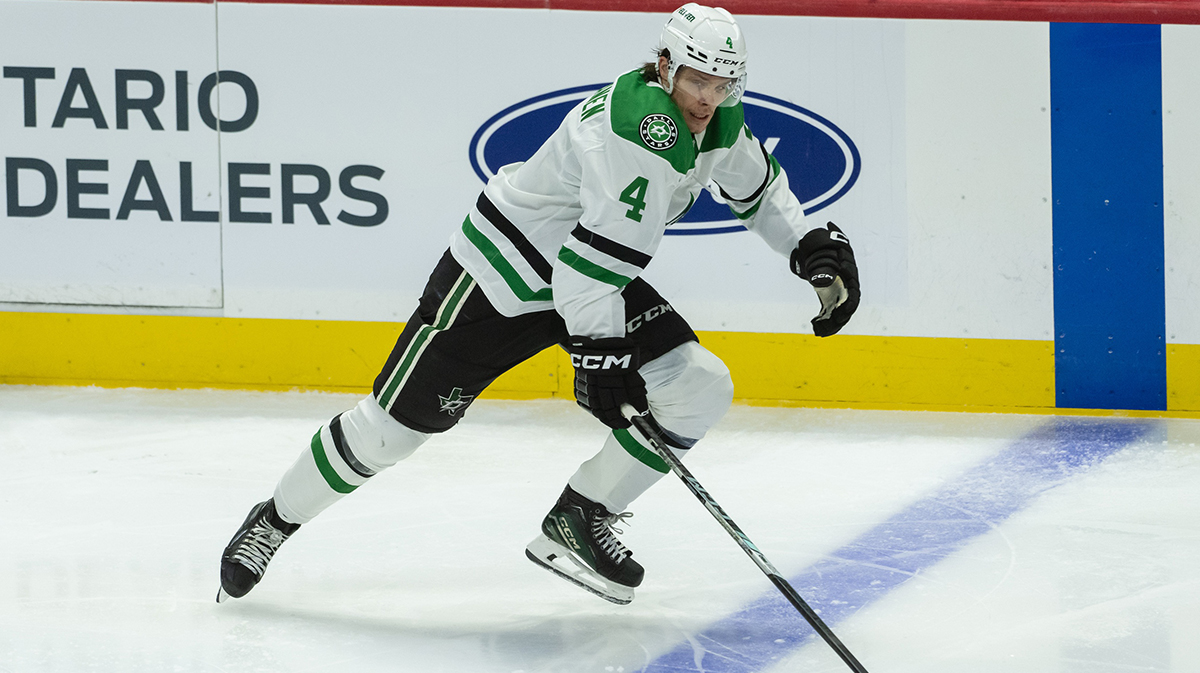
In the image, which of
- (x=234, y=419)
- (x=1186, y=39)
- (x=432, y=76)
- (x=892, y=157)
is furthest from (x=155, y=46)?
A: (x=1186, y=39)

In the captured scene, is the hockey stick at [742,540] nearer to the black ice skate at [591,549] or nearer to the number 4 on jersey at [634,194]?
the black ice skate at [591,549]

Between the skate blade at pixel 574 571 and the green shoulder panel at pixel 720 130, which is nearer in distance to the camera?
the green shoulder panel at pixel 720 130

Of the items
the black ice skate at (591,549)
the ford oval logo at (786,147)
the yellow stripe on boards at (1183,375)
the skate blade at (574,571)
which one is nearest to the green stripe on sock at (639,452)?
the black ice skate at (591,549)

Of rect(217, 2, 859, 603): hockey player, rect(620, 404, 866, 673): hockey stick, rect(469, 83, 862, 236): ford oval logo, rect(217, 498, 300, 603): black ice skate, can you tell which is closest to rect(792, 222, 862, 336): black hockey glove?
rect(217, 2, 859, 603): hockey player

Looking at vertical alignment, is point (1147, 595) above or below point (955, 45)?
below

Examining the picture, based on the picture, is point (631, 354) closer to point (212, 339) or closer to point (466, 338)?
point (466, 338)

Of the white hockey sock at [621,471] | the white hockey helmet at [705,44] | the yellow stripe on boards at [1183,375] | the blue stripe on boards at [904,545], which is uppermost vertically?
the white hockey helmet at [705,44]

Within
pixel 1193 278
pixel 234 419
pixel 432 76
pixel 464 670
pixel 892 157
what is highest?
pixel 432 76

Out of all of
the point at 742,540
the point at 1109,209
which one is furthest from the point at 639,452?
the point at 1109,209

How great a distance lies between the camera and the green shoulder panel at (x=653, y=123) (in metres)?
2.22

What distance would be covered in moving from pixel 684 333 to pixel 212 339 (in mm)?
2291

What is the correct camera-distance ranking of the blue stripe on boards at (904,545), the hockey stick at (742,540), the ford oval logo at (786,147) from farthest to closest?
the ford oval logo at (786,147) → the blue stripe on boards at (904,545) → the hockey stick at (742,540)

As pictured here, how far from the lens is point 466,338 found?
2520 mm

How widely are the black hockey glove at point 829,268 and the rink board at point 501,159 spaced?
1.55 metres
